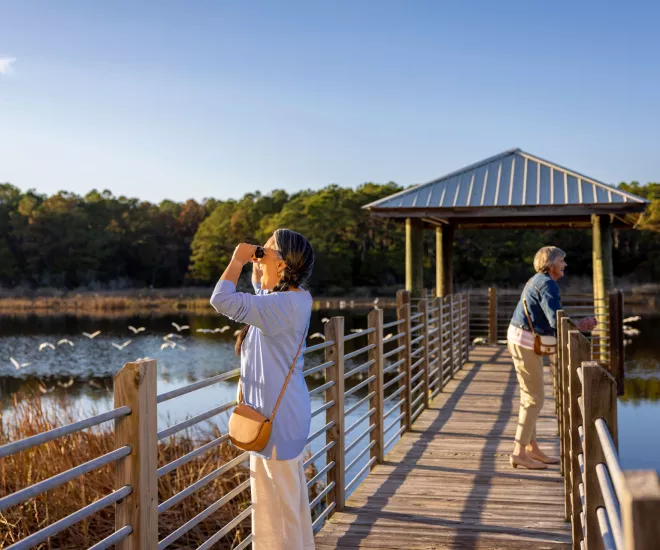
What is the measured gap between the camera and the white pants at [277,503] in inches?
137

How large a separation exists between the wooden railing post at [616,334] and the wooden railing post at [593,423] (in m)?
10.4

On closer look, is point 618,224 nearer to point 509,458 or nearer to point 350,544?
point 509,458

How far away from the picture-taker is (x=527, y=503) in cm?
563

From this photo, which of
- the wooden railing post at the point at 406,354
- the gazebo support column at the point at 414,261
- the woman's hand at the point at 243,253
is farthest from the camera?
the gazebo support column at the point at 414,261

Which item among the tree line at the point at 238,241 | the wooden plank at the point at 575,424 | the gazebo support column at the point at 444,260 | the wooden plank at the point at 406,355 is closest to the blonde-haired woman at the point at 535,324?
the wooden plank at the point at 575,424

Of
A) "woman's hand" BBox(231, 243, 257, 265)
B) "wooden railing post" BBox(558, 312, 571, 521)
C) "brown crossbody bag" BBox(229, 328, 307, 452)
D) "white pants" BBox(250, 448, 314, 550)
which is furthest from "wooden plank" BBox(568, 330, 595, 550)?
"woman's hand" BBox(231, 243, 257, 265)

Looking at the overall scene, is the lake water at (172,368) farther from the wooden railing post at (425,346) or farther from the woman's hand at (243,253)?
the woman's hand at (243,253)

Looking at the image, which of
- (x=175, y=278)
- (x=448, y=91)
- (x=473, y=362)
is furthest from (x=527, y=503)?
(x=175, y=278)

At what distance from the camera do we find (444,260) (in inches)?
611

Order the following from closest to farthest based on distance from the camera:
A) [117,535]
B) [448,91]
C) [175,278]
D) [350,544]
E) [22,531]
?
[117,535]
[350,544]
[22,531]
[448,91]
[175,278]

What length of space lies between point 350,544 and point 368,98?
28.6 m

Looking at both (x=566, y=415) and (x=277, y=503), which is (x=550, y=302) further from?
(x=277, y=503)

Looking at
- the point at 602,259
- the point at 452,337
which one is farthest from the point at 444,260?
the point at 452,337

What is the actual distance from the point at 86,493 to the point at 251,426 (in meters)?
4.21
